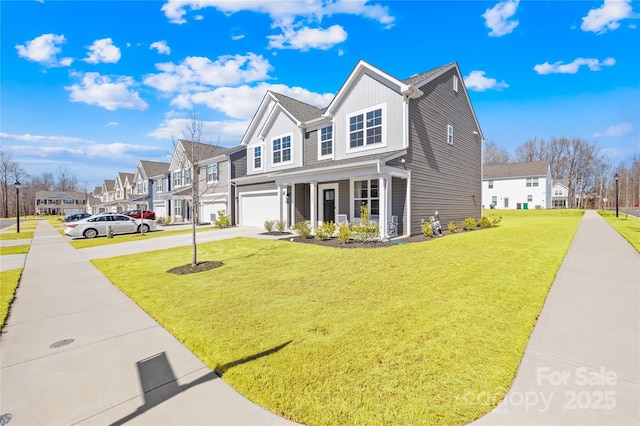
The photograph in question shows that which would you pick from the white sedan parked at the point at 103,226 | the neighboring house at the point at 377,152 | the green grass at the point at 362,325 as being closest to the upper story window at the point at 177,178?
the white sedan parked at the point at 103,226

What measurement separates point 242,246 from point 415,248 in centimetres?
675

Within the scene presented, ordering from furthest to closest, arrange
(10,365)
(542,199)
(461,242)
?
1. (542,199)
2. (461,242)
3. (10,365)

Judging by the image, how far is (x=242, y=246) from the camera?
12.0 metres

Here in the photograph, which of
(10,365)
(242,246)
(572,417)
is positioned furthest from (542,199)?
(10,365)

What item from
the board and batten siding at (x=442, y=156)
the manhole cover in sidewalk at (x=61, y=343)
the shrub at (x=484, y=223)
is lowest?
the manhole cover in sidewalk at (x=61, y=343)

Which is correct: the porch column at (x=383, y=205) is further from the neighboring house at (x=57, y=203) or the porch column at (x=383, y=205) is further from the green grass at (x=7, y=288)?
the neighboring house at (x=57, y=203)

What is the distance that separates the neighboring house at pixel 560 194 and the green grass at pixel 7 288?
70055mm

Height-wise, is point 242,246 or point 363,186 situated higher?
point 363,186

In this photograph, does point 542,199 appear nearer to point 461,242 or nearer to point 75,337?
point 461,242

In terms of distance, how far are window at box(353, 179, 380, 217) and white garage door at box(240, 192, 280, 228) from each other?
642 cm

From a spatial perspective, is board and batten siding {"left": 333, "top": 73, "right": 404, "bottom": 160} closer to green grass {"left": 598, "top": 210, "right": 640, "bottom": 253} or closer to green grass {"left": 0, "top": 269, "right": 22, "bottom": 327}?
green grass {"left": 598, "top": 210, "right": 640, "bottom": 253}

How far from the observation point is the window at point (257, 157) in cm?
2145

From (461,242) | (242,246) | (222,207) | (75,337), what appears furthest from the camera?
(222,207)

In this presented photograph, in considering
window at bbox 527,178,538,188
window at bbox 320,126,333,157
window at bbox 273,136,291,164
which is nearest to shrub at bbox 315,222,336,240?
window at bbox 320,126,333,157
